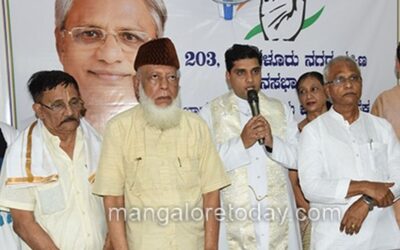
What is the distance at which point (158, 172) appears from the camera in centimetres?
242

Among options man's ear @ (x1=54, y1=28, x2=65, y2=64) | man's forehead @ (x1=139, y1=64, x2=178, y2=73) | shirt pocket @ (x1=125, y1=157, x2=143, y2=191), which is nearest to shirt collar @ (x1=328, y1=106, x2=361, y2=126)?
man's forehead @ (x1=139, y1=64, x2=178, y2=73)

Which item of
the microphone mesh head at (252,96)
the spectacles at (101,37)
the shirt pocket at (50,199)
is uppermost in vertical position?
the spectacles at (101,37)

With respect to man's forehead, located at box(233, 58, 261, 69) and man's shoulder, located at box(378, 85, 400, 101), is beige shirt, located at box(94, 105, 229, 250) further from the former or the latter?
man's shoulder, located at box(378, 85, 400, 101)

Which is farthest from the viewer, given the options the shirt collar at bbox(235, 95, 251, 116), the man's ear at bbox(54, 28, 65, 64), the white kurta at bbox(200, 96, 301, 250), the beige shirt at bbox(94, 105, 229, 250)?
the man's ear at bbox(54, 28, 65, 64)

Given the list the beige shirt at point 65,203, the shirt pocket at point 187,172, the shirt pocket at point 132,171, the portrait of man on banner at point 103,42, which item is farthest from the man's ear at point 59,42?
the shirt pocket at point 187,172

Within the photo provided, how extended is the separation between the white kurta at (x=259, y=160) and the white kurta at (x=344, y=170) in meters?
0.17

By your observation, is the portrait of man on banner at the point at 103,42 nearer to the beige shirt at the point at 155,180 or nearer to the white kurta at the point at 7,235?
the white kurta at the point at 7,235

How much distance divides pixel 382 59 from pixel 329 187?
2302 mm

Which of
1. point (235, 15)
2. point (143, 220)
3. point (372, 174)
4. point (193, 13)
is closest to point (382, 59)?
point (235, 15)

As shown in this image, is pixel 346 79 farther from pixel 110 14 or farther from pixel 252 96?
pixel 110 14

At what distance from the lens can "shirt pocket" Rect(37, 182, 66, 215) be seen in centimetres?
243

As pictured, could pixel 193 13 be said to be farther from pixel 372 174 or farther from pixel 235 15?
pixel 372 174

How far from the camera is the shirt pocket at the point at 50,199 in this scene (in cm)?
243

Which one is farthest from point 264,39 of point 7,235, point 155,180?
point 7,235
